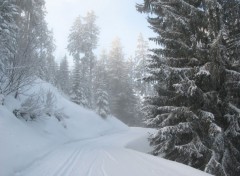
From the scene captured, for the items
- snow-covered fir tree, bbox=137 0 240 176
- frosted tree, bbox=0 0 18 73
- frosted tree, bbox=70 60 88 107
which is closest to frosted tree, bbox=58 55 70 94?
frosted tree, bbox=70 60 88 107

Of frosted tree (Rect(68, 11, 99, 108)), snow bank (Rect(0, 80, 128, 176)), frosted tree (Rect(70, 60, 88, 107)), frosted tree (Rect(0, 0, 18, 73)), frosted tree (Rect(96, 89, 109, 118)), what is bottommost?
snow bank (Rect(0, 80, 128, 176))

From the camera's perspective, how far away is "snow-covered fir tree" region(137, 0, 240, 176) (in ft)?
34.7

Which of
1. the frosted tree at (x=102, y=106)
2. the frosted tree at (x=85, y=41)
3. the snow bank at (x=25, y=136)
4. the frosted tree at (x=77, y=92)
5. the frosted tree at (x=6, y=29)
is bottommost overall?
→ the snow bank at (x=25, y=136)

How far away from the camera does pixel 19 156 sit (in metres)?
10.0

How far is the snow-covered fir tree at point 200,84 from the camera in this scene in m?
10.6

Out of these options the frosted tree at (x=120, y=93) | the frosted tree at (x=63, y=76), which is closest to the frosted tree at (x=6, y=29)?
the frosted tree at (x=63, y=76)

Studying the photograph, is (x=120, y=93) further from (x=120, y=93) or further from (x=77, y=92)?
(x=77, y=92)

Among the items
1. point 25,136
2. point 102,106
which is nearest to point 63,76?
Answer: point 102,106

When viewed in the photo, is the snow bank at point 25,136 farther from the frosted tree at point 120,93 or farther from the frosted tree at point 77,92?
the frosted tree at point 120,93

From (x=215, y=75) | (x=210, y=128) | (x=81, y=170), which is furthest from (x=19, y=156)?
(x=215, y=75)

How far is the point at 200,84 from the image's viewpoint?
39.0ft

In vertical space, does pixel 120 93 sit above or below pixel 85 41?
below

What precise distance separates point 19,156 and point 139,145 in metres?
13.1

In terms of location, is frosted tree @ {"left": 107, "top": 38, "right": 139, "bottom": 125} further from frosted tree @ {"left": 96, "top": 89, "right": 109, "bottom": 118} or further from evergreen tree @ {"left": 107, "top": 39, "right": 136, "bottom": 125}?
frosted tree @ {"left": 96, "top": 89, "right": 109, "bottom": 118}
